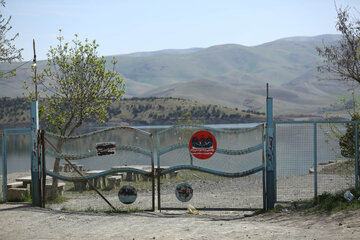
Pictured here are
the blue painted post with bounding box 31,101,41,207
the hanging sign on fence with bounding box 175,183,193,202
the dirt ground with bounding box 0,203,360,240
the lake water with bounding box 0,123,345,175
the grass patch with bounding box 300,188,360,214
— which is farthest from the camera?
the lake water with bounding box 0,123,345,175

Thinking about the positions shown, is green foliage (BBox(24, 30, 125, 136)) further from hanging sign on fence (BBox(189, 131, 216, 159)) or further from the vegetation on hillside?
the vegetation on hillside

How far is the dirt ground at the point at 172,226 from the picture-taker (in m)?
8.96

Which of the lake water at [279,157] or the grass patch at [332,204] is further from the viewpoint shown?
the lake water at [279,157]

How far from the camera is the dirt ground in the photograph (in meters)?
8.96

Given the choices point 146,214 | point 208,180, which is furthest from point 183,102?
point 146,214

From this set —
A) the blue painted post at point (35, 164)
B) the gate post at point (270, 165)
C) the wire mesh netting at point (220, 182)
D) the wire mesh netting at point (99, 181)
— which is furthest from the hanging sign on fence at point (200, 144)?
the blue painted post at point (35, 164)

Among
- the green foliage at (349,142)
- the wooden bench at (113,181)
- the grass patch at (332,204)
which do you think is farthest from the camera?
the wooden bench at (113,181)

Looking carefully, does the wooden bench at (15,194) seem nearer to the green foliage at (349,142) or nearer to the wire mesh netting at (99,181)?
the wire mesh netting at (99,181)

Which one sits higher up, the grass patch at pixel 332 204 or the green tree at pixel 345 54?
the green tree at pixel 345 54

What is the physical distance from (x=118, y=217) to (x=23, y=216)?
2438mm

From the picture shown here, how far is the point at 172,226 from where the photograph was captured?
9.94m

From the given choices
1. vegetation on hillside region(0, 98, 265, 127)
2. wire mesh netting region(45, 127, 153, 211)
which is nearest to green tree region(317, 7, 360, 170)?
wire mesh netting region(45, 127, 153, 211)

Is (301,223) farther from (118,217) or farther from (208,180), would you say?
(208,180)

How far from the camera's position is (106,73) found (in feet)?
54.4
